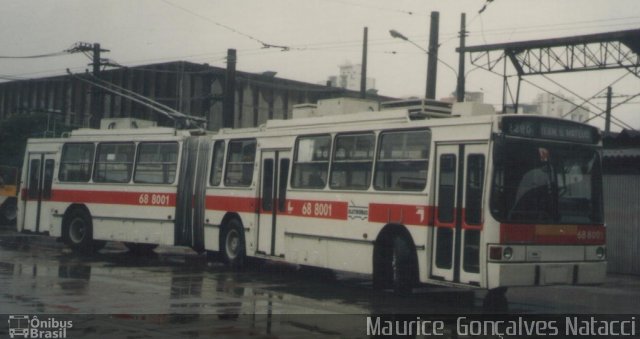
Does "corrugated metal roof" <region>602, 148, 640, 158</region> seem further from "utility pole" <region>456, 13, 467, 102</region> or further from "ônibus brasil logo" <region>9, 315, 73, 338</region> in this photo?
"ônibus brasil logo" <region>9, 315, 73, 338</region>

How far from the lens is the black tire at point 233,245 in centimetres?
1981

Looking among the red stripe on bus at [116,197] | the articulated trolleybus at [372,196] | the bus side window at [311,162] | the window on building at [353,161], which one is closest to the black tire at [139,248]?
the articulated trolleybus at [372,196]

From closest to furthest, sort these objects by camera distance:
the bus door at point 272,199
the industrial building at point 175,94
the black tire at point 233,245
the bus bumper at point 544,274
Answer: the bus bumper at point 544,274 → the bus door at point 272,199 → the black tire at point 233,245 → the industrial building at point 175,94

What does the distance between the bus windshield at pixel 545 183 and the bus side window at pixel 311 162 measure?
4.51 meters

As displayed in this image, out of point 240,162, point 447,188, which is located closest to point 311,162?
point 240,162

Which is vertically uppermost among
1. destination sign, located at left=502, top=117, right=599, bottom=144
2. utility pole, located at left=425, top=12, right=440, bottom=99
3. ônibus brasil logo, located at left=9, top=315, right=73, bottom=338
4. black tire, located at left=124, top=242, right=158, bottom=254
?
utility pole, located at left=425, top=12, right=440, bottom=99

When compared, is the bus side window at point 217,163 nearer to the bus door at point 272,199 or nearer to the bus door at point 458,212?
the bus door at point 272,199

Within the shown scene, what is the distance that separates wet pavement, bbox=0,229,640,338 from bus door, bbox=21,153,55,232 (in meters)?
2.78

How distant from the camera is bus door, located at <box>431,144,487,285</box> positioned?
45.0ft

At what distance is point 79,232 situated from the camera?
2372 centimetres

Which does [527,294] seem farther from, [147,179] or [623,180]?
[147,179]

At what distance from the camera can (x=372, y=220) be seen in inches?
628

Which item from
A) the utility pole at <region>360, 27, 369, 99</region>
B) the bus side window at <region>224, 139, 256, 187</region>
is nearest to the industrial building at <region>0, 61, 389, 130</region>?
the utility pole at <region>360, 27, 369, 99</region>

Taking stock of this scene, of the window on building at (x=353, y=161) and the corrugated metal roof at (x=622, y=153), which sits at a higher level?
the corrugated metal roof at (x=622, y=153)
